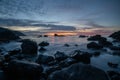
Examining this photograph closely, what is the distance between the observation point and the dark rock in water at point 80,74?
318 inches

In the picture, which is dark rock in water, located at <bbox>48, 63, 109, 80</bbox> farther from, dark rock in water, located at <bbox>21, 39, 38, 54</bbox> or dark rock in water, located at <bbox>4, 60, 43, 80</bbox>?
dark rock in water, located at <bbox>21, 39, 38, 54</bbox>

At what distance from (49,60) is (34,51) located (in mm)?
Answer: 11350

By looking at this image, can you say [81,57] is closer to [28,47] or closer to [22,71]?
[22,71]

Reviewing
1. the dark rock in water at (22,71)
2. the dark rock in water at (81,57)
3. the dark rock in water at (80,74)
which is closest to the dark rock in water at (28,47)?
the dark rock in water at (81,57)

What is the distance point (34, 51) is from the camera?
30.7m

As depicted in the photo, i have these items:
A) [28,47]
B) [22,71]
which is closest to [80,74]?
[22,71]

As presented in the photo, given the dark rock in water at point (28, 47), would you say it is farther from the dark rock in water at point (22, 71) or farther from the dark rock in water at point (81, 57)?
the dark rock in water at point (22, 71)

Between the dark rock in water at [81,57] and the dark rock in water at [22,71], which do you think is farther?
the dark rock in water at [81,57]

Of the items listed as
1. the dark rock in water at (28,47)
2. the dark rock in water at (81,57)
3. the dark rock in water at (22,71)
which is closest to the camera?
the dark rock in water at (22,71)

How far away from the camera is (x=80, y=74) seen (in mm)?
8203

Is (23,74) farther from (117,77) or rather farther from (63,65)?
(117,77)

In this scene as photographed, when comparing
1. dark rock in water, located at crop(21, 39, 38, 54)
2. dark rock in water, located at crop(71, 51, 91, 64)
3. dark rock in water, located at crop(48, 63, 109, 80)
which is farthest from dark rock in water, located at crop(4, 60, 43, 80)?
dark rock in water, located at crop(21, 39, 38, 54)

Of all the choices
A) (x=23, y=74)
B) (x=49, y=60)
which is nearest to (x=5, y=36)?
(x=49, y=60)

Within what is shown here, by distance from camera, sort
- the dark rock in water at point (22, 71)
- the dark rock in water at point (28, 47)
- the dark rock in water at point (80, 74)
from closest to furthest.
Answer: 1. the dark rock in water at point (80, 74)
2. the dark rock in water at point (22, 71)
3. the dark rock in water at point (28, 47)
